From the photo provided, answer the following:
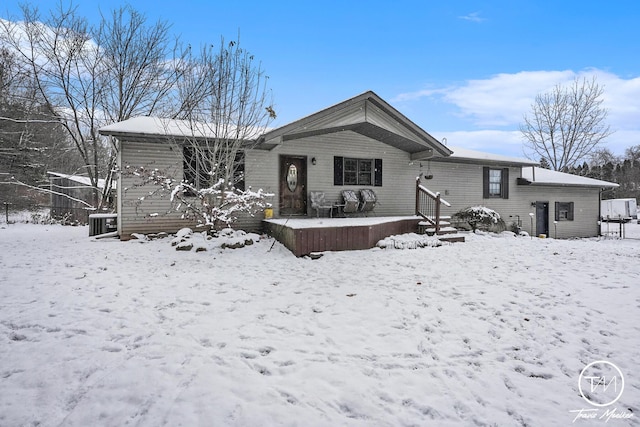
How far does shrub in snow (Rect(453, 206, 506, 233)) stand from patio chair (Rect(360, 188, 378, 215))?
11.7 ft

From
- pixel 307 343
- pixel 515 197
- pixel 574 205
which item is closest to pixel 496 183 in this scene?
pixel 515 197

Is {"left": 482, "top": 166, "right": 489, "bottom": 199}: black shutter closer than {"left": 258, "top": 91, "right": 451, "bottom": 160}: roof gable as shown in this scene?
No

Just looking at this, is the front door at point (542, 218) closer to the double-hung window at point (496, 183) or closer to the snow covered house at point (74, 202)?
the double-hung window at point (496, 183)

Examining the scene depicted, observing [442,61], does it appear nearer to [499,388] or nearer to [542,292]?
[542,292]

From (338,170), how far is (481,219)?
5306 millimetres

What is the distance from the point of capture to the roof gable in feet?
27.8

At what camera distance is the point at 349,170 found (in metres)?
10.3

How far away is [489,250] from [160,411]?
7402mm

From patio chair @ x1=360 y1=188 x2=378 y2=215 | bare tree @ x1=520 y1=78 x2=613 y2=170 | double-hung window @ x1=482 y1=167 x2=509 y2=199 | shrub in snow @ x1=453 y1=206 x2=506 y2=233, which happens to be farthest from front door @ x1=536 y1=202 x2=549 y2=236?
bare tree @ x1=520 y1=78 x2=613 y2=170

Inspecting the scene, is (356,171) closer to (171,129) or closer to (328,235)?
(328,235)

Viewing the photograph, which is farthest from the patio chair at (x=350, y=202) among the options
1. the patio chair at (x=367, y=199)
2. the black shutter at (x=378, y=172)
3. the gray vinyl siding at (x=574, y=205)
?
the gray vinyl siding at (x=574, y=205)

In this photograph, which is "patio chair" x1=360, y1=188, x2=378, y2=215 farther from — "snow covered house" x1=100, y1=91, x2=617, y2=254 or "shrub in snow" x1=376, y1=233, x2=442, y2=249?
"shrub in snow" x1=376, y1=233, x2=442, y2=249

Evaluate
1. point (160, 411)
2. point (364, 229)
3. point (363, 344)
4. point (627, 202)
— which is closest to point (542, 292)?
point (363, 344)

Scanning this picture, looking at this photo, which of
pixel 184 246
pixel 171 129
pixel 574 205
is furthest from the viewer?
pixel 574 205
